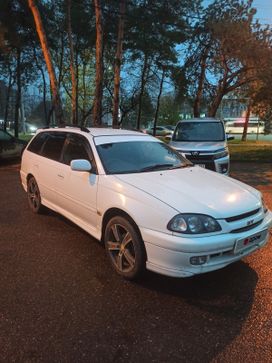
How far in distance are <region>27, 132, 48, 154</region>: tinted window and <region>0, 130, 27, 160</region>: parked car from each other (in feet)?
25.4

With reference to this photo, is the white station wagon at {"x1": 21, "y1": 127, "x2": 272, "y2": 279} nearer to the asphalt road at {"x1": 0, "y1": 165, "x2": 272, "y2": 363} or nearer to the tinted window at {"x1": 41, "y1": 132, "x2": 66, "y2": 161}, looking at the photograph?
the tinted window at {"x1": 41, "y1": 132, "x2": 66, "y2": 161}

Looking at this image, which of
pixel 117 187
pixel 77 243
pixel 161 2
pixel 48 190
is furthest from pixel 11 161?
pixel 161 2

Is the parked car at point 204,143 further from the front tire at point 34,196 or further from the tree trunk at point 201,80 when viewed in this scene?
the tree trunk at point 201,80

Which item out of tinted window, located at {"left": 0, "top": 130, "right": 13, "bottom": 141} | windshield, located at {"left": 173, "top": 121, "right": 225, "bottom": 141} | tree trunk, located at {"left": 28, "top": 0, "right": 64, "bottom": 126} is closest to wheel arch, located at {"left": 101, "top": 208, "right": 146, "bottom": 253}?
windshield, located at {"left": 173, "top": 121, "right": 225, "bottom": 141}

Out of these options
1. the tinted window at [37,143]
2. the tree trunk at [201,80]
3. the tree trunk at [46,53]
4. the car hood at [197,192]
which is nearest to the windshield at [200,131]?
the tree trunk at [46,53]

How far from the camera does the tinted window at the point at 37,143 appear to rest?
21.8ft

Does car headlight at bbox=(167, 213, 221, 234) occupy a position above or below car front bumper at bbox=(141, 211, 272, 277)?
above

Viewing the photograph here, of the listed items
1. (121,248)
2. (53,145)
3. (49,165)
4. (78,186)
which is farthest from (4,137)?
(121,248)

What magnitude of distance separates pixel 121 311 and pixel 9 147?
12.2 meters

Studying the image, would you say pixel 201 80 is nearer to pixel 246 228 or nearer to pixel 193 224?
pixel 246 228

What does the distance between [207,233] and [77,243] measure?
2.24 metres

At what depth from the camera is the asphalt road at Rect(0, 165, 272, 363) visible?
3.00 m

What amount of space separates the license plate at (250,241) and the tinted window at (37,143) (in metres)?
3.97

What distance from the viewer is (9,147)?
47.9ft
